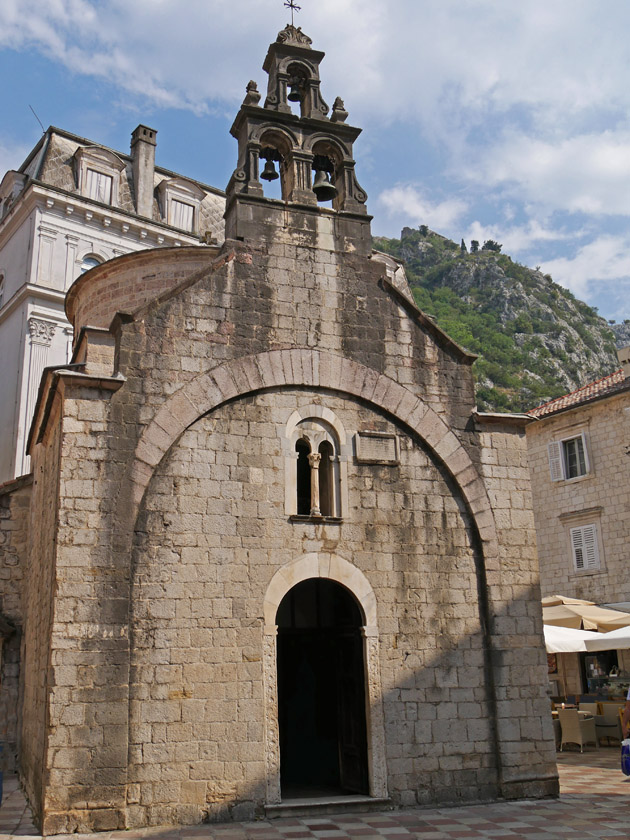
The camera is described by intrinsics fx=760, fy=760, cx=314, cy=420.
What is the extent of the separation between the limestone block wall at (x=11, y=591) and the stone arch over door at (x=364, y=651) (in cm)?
590

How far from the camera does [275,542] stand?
386 inches

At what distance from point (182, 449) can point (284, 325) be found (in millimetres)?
2344

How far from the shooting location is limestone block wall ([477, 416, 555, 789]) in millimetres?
10094

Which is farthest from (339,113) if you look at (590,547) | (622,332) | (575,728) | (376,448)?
(622,332)

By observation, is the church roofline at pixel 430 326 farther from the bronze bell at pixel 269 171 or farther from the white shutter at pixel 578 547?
the white shutter at pixel 578 547

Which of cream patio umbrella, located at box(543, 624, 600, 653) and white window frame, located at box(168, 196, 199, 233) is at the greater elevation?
white window frame, located at box(168, 196, 199, 233)

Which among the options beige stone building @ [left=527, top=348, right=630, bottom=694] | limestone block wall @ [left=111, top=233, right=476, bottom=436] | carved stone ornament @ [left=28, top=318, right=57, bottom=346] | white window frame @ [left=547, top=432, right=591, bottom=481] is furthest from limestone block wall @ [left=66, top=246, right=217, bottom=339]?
white window frame @ [left=547, top=432, right=591, bottom=481]

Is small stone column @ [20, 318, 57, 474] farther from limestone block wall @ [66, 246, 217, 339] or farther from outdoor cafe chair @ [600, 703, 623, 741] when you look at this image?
outdoor cafe chair @ [600, 703, 623, 741]

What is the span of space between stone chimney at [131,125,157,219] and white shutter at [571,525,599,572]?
17228 mm

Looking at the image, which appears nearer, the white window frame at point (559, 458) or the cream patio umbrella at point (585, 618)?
the cream patio umbrella at point (585, 618)

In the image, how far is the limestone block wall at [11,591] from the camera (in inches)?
507

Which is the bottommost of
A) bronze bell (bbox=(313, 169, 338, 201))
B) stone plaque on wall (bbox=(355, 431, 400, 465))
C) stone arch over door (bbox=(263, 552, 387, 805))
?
stone arch over door (bbox=(263, 552, 387, 805))

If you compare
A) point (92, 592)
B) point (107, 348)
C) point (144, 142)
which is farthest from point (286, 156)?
point (144, 142)

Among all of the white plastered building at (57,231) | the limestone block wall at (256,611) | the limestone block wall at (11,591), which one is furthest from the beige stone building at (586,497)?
the limestone block wall at (11,591)
